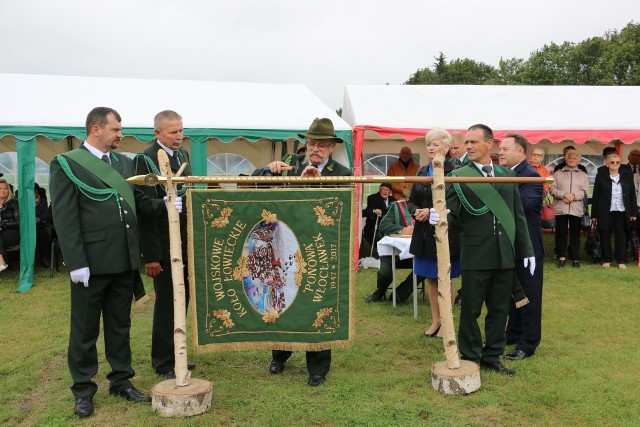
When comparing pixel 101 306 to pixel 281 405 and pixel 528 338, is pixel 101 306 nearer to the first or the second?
pixel 281 405

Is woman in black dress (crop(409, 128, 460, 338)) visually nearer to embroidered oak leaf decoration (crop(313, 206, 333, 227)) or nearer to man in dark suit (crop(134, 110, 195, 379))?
embroidered oak leaf decoration (crop(313, 206, 333, 227))

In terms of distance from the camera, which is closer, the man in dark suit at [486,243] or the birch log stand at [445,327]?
the birch log stand at [445,327]

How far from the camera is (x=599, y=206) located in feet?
28.0

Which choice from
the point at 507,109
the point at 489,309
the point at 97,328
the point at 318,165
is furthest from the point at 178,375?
the point at 507,109

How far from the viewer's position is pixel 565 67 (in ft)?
141

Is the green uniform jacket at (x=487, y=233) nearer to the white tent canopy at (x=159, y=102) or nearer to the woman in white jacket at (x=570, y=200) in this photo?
the white tent canopy at (x=159, y=102)

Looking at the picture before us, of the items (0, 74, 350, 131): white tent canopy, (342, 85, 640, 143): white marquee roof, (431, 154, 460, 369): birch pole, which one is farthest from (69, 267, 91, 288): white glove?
(342, 85, 640, 143): white marquee roof

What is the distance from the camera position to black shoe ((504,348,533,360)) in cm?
430

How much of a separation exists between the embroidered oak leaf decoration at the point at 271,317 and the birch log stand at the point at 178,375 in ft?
1.68

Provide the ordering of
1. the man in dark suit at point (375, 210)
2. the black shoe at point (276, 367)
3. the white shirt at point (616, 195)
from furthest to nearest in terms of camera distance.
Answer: the man in dark suit at point (375, 210)
the white shirt at point (616, 195)
the black shoe at point (276, 367)

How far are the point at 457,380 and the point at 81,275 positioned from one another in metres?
2.43

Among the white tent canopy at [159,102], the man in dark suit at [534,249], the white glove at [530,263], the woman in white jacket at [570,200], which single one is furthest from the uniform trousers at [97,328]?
the woman in white jacket at [570,200]

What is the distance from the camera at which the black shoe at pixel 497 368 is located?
398 cm

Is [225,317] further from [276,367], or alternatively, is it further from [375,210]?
[375,210]
